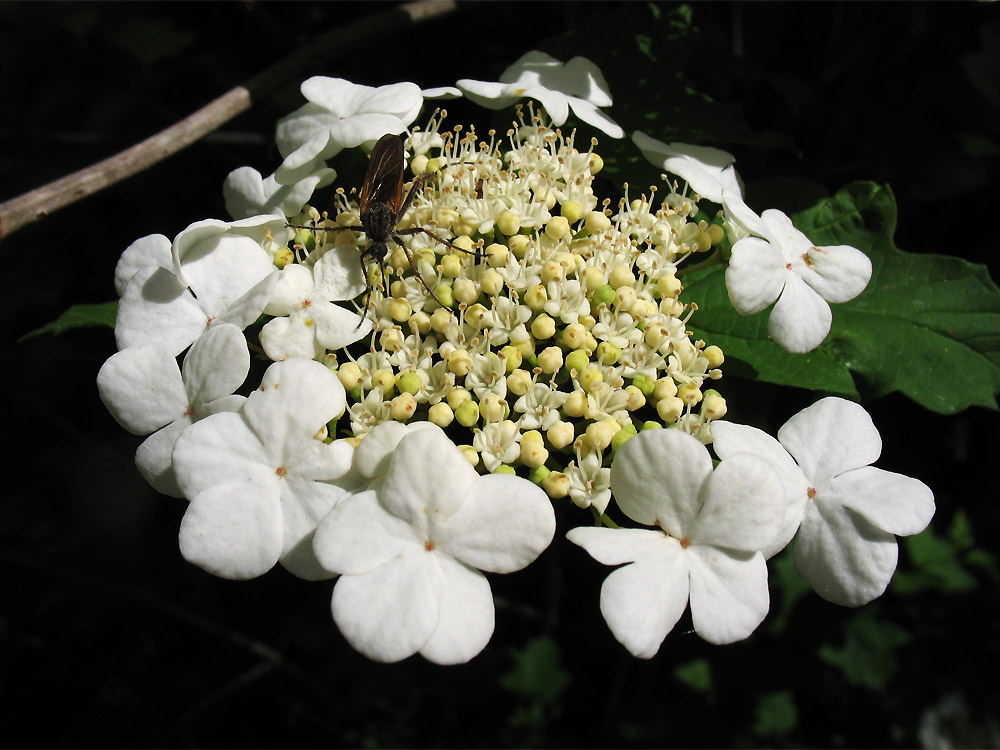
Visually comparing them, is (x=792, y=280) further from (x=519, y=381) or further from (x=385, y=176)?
(x=385, y=176)

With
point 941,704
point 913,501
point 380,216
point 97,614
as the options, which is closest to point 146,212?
point 380,216

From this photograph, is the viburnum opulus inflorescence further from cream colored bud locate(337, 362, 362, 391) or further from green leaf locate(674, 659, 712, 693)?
green leaf locate(674, 659, 712, 693)

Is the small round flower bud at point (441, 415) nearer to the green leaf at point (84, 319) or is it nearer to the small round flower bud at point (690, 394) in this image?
the small round flower bud at point (690, 394)

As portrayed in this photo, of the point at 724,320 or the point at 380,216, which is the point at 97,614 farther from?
the point at 724,320

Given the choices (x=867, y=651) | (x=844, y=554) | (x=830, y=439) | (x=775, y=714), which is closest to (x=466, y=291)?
(x=830, y=439)

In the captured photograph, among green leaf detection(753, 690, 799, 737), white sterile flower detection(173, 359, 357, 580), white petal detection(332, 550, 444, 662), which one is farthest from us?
green leaf detection(753, 690, 799, 737)

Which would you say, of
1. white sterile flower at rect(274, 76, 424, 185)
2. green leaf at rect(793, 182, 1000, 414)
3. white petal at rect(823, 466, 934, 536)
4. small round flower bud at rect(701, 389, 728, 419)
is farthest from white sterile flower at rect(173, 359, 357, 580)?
green leaf at rect(793, 182, 1000, 414)

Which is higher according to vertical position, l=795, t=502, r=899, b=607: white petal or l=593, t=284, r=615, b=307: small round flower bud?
l=593, t=284, r=615, b=307: small round flower bud
